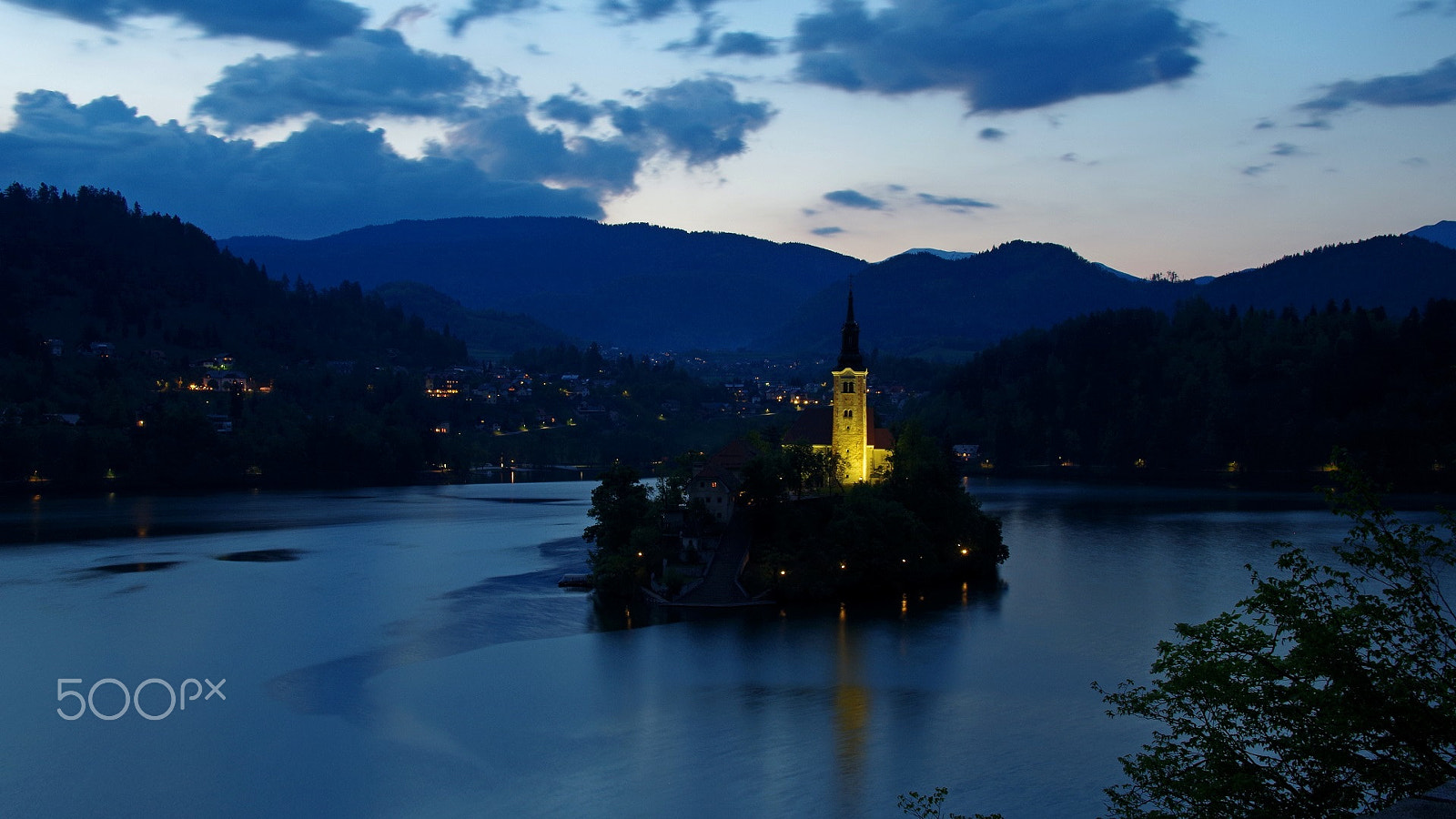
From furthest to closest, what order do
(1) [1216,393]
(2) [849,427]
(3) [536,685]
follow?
1. (1) [1216,393]
2. (2) [849,427]
3. (3) [536,685]

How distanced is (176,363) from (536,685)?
3792 inches

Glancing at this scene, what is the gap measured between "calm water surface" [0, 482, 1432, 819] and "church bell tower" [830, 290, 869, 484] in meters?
7.46

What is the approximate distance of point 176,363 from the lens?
111750mm

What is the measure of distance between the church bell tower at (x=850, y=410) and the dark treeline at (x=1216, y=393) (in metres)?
35.0

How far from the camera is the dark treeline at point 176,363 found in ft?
290

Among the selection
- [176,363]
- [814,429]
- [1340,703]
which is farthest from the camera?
[176,363]

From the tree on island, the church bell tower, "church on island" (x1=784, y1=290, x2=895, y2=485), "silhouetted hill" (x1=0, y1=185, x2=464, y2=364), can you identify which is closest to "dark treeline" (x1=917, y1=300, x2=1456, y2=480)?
"church on island" (x1=784, y1=290, x2=895, y2=485)

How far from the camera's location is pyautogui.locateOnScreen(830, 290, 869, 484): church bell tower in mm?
47781

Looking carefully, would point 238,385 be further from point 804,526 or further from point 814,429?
point 804,526

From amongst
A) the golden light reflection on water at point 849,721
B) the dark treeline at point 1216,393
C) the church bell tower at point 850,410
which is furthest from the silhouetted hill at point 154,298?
the golden light reflection on water at point 849,721

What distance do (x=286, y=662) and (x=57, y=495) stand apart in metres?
55.2

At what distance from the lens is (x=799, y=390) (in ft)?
540

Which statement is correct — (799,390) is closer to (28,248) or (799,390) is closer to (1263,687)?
(28,248)

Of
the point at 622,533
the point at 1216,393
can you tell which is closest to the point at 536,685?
the point at 622,533
